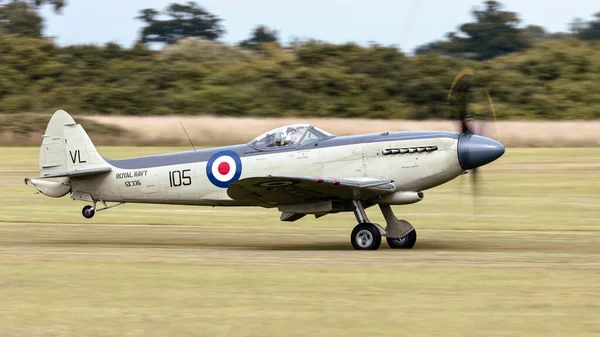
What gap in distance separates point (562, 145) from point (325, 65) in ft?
55.0

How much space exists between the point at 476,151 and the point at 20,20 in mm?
56829

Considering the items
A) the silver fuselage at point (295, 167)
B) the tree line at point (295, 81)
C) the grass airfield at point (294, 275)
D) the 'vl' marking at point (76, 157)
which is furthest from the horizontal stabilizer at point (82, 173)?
the tree line at point (295, 81)

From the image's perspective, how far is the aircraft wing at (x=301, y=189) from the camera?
13.0 m

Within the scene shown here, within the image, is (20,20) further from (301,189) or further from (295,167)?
(301,189)

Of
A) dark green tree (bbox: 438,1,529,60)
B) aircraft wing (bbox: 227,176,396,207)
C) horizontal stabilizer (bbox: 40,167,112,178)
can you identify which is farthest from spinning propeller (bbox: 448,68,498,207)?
dark green tree (bbox: 438,1,529,60)

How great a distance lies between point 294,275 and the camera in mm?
10883

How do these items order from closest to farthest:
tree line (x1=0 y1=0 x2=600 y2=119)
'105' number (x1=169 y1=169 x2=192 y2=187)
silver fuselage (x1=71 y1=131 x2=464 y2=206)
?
1. silver fuselage (x1=71 y1=131 x2=464 y2=206)
2. '105' number (x1=169 y1=169 x2=192 y2=187)
3. tree line (x1=0 y1=0 x2=600 y2=119)

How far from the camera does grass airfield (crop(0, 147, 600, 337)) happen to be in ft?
26.8

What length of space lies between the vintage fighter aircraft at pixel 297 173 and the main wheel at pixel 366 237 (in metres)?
0.02


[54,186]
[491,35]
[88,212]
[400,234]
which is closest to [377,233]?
[400,234]

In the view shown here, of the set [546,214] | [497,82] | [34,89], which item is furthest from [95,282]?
[34,89]

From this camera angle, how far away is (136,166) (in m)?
15.3

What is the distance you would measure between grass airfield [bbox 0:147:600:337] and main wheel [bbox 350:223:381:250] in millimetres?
327

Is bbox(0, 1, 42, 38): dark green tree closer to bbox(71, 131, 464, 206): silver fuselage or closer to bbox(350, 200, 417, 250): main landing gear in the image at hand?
bbox(71, 131, 464, 206): silver fuselage
